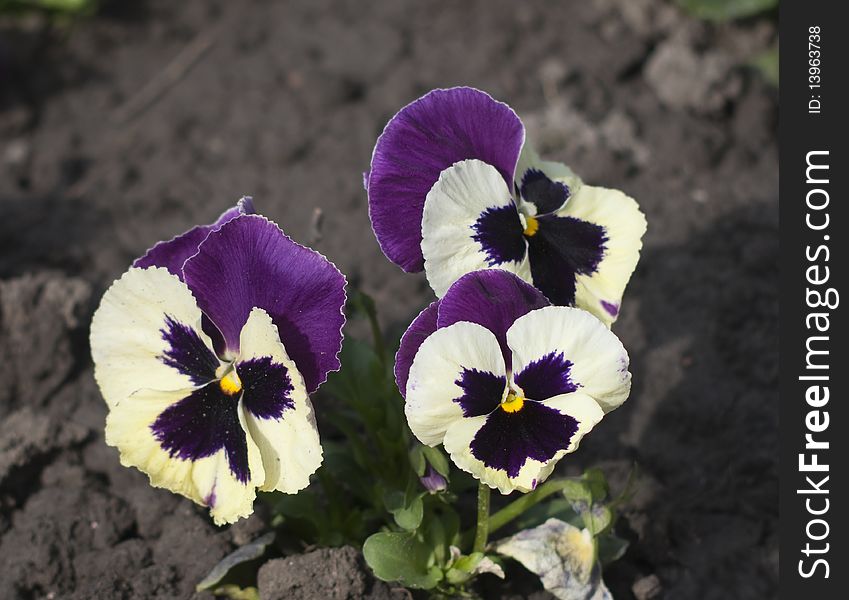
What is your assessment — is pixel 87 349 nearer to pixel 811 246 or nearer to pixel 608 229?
pixel 608 229

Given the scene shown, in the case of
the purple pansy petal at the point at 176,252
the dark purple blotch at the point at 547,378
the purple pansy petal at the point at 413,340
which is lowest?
the dark purple blotch at the point at 547,378

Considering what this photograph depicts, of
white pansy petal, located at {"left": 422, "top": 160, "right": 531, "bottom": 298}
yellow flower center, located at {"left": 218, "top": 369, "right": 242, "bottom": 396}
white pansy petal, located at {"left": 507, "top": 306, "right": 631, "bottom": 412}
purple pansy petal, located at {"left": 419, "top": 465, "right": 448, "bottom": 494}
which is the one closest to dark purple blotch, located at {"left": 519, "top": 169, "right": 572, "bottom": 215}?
white pansy petal, located at {"left": 422, "top": 160, "right": 531, "bottom": 298}

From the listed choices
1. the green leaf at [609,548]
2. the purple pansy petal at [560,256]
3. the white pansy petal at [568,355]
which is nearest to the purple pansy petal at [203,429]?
the white pansy petal at [568,355]

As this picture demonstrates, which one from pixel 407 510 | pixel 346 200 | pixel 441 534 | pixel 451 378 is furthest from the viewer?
pixel 346 200

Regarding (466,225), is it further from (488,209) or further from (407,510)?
(407,510)

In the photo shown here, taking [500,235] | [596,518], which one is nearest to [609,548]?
[596,518]

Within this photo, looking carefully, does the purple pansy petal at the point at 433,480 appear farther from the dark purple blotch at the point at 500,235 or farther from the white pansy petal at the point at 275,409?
the dark purple blotch at the point at 500,235
